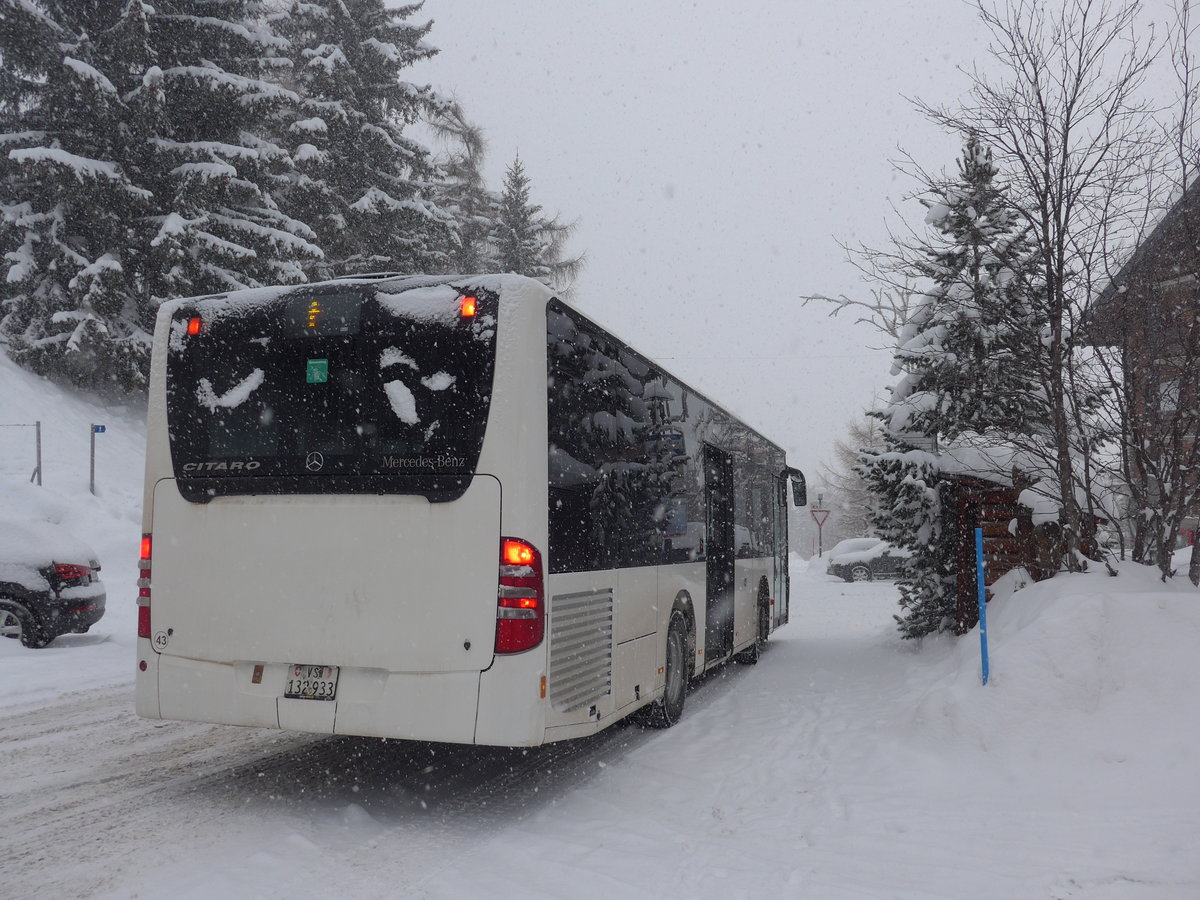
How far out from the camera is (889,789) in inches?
246

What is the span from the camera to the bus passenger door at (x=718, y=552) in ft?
32.8

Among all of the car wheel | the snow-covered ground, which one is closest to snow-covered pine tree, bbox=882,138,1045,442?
the snow-covered ground

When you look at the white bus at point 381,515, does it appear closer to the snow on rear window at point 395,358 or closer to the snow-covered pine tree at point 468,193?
the snow on rear window at point 395,358

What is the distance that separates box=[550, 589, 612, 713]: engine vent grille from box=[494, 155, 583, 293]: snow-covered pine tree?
28685 mm

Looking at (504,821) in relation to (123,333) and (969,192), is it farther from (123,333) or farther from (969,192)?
(123,333)

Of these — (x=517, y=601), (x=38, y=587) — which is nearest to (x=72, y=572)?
(x=38, y=587)

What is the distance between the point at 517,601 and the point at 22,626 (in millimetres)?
9057

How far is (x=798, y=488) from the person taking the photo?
56.3 feet

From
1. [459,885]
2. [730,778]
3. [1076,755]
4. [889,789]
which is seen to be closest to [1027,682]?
[1076,755]

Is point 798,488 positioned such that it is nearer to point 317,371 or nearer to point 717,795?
point 717,795

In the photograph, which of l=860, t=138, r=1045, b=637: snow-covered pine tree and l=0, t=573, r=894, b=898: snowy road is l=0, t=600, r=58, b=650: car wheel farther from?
l=860, t=138, r=1045, b=637: snow-covered pine tree

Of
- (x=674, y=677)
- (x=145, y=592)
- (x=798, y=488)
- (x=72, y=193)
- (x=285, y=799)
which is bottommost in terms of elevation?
(x=285, y=799)

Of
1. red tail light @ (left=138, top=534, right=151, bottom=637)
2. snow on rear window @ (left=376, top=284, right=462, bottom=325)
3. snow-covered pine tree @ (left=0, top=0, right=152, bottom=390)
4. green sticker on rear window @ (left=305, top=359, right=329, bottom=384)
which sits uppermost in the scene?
snow-covered pine tree @ (left=0, top=0, right=152, bottom=390)

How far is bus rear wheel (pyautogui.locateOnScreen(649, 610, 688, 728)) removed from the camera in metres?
8.32
